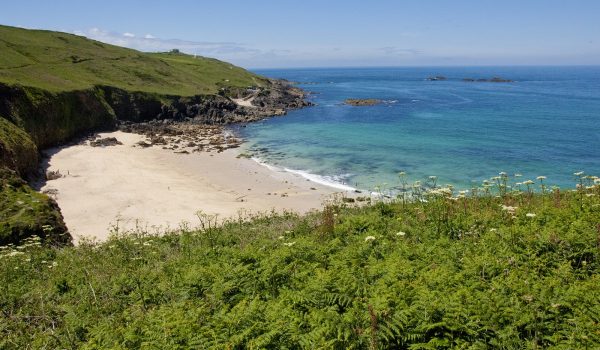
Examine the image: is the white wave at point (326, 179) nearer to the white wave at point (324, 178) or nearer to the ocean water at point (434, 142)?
the white wave at point (324, 178)

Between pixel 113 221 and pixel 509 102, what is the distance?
315ft

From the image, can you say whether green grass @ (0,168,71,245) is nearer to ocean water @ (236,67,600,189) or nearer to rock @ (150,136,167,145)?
ocean water @ (236,67,600,189)

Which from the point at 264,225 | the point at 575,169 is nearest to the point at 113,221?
the point at 264,225

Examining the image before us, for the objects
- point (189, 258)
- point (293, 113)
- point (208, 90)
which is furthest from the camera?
point (208, 90)

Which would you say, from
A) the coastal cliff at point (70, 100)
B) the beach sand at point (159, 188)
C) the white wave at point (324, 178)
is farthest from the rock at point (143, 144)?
the white wave at point (324, 178)

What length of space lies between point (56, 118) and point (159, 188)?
2256 centimetres

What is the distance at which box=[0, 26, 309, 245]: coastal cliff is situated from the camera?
1842 cm

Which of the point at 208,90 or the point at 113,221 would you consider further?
the point at 208,90

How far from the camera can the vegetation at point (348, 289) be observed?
537 cm

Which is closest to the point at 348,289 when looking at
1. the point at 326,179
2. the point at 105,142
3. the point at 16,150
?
the point at 326,179

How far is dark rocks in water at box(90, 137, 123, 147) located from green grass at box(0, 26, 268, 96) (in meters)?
7.96

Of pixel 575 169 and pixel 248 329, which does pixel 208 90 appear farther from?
pixel 248 329

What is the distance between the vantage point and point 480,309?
5523 mm

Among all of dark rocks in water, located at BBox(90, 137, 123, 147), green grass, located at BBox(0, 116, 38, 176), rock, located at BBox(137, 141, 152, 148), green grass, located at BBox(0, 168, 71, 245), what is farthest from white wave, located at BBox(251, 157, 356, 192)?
green grass, located at BBox(0, 168, 71, 245)
